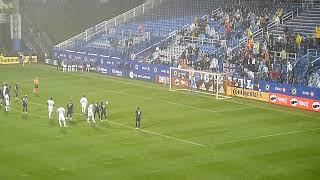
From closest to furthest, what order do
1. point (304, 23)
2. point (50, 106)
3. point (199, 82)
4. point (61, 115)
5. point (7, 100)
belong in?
point (61, 115) → point (50, 106) → point (7, 100) → point (199, 82) → point (304, 23)

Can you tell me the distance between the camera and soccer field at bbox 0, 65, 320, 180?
101 ft

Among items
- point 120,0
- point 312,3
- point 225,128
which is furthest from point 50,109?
point 120,0

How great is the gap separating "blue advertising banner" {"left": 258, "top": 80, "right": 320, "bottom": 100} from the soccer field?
1.60 metres

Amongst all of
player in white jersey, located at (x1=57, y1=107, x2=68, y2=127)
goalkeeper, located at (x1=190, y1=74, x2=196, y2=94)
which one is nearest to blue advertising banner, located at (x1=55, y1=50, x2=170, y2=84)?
goalkeeper, located at (x1=190, y1=74, x2=196, y2=94)

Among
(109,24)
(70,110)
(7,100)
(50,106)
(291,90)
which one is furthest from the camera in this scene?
(109,24)

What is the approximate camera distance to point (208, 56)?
60812 millimetres

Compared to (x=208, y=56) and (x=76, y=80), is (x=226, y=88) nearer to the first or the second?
(x=208, y=56)

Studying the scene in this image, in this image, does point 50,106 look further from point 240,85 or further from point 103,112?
point 240,85

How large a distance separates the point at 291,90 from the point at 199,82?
9.67 m

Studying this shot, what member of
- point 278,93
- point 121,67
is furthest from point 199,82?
point 121,67

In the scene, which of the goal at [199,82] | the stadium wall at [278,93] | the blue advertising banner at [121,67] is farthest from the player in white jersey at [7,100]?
the stadium wall at [278,93]

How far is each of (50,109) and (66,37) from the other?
134 feet

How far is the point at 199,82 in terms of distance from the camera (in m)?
56.5

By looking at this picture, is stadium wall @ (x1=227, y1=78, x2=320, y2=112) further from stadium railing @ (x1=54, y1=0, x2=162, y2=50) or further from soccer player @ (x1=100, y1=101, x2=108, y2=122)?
stadium railing @ (x1=54, y1=0, x2=162, y2=50)
